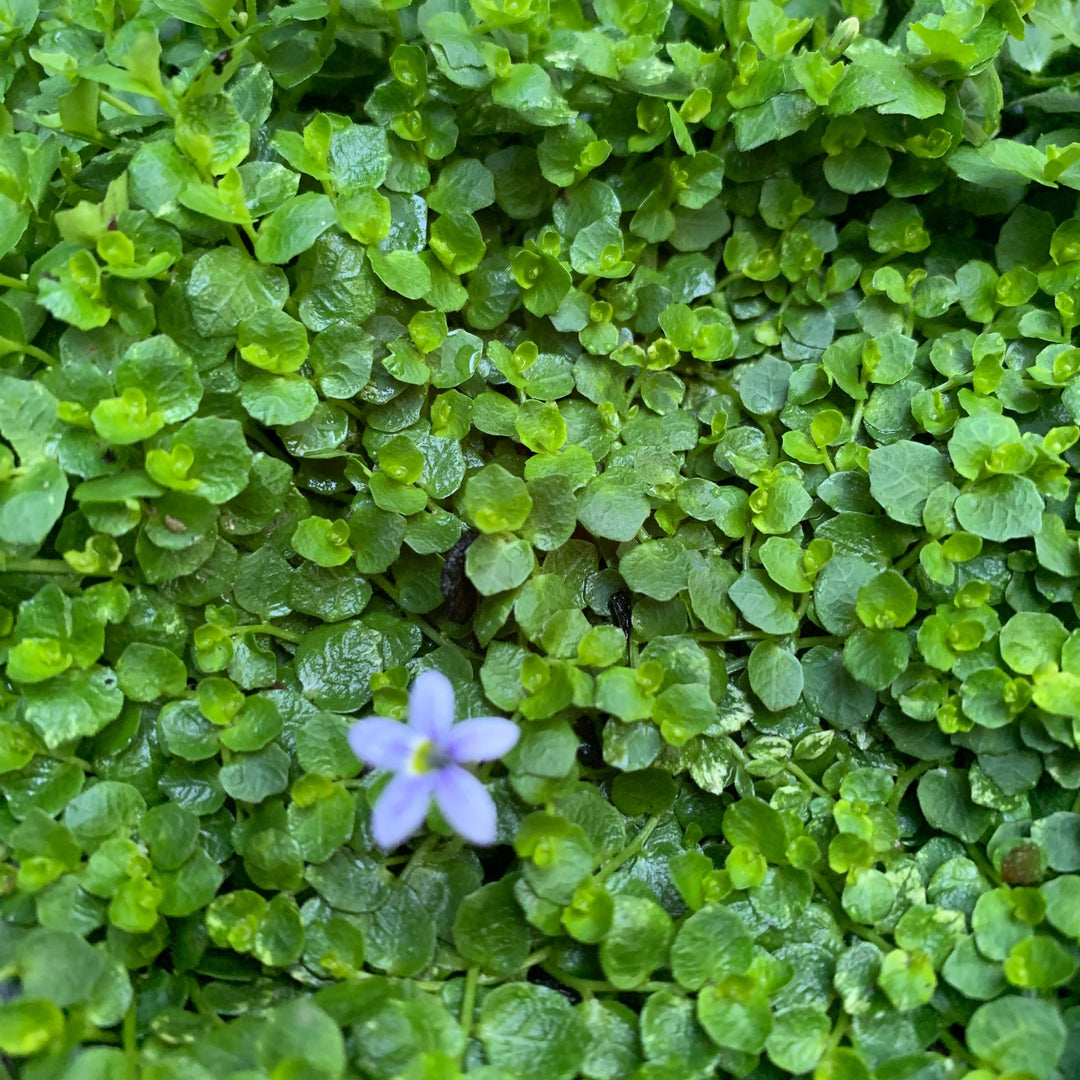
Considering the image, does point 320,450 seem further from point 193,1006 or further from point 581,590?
point 193,1006

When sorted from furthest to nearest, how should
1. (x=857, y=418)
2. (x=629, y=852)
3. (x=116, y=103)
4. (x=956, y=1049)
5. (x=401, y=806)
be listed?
1. (x=857, y=418)
2. (x=116, y=103)
3. (x=629, y=852)
4. (x=956, y=1049)
5. (x=401, y=806)

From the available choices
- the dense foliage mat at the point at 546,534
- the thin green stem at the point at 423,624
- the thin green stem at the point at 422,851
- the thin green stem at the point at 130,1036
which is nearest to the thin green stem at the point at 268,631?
the dense foliage mat at the point at 546,534

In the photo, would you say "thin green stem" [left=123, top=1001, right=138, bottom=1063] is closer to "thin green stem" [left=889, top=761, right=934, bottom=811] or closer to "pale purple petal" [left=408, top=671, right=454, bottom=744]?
"pale purple petal" [left=408, top=671, right=454, bottom=744]

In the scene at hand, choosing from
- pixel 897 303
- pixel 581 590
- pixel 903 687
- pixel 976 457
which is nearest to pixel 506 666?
pixel 581 590

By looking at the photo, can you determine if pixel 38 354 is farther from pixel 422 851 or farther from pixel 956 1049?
pixel 956 1049

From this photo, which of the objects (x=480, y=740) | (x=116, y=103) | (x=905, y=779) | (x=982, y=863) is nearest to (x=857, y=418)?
(x=905, y=779)

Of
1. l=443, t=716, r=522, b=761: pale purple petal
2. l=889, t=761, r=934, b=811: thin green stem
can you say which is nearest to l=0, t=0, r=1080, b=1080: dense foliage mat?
l=889, t=761, r=934, b=811: thin green stem
